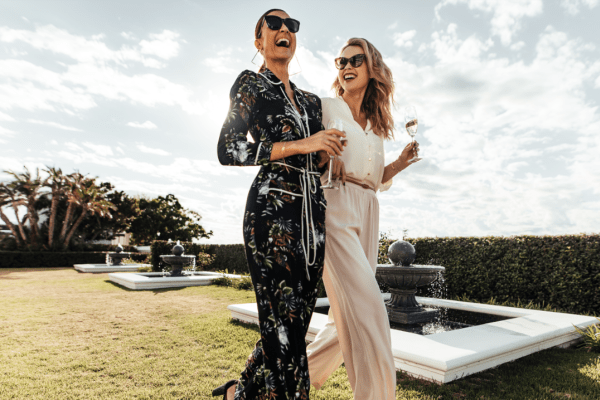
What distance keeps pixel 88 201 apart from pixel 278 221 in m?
32.5

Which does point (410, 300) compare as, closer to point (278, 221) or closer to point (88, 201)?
point (278, 221)

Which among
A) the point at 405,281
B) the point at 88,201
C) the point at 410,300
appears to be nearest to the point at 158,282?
the point at 410,300

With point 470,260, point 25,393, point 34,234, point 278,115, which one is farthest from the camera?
point 34,234

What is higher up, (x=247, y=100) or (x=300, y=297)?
(x=247, y=100)

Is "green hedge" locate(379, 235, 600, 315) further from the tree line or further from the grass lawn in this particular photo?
the tree line

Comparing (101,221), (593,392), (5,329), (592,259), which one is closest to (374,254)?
(593,392)

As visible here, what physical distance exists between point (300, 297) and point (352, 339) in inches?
20.7

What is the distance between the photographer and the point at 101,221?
32719 millimetres

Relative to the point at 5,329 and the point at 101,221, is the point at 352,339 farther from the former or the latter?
the point at 101,221

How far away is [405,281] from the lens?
5566mm

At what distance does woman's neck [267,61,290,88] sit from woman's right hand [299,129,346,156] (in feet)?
1.45

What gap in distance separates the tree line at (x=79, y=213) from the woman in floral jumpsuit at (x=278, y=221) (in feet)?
102

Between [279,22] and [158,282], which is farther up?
[279,22]

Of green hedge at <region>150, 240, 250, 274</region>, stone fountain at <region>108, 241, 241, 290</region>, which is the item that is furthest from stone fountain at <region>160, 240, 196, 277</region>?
green hedge at <region>150, 240, 250, 274</region>
